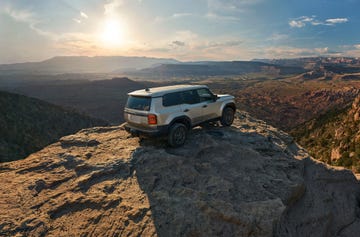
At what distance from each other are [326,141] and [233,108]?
646 inches

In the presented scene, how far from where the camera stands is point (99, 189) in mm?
6105

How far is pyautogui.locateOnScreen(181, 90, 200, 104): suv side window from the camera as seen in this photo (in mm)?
8461

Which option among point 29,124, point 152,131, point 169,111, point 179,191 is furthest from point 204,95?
point 29,124

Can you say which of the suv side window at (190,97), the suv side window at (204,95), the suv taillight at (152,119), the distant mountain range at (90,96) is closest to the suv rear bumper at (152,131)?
the suv taillight at (152,119)

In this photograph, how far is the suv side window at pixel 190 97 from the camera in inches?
333

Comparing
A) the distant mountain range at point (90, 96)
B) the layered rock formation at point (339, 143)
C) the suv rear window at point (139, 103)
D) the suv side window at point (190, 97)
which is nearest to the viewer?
the suv rear window at point (139, 103)

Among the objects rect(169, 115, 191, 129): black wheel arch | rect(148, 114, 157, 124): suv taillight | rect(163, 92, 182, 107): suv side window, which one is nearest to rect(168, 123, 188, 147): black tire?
rect(169, 115, 191, 129): black wheel arch

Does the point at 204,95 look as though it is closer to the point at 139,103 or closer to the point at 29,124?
the point at 139,103

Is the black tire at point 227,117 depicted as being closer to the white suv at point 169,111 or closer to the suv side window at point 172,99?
the white suv at point 169,111

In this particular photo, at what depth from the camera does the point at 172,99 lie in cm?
799

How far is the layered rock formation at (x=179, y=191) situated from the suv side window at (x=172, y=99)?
1552 mm

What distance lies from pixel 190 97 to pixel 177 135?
5.42 feet

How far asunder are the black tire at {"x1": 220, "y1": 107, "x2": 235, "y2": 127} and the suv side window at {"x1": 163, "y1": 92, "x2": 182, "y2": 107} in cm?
271

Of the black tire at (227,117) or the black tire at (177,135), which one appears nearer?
the black tire at (177,135)
